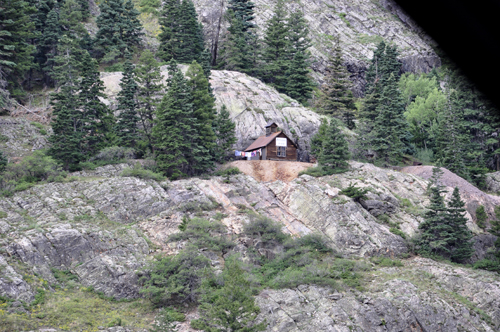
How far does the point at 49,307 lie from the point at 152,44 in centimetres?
6311

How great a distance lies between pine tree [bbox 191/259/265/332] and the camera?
26.9 m

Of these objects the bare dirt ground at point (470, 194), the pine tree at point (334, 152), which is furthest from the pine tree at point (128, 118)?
the bare dirt ground at point (470, 194)

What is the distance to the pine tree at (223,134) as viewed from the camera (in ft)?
177

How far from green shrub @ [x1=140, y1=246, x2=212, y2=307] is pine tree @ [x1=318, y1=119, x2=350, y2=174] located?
21.2 m

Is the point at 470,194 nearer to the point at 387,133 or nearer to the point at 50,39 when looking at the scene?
the point at 387,133

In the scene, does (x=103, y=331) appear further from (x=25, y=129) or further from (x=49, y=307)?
(x=25, y=129)

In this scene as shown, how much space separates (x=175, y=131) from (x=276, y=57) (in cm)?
3549

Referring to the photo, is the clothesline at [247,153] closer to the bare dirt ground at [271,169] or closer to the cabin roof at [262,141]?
the cabin roof at [262,141]

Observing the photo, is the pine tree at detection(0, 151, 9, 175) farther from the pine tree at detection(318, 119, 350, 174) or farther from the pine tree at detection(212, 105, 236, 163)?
the pine tree at detection(318, 119, 350, 174)

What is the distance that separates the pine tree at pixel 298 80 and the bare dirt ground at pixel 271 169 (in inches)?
885

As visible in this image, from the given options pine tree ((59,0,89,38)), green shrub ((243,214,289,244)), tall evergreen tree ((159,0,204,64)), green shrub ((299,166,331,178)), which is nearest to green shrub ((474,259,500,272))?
green shrub ((299,166,331,178))

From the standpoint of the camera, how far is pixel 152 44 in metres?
81.2

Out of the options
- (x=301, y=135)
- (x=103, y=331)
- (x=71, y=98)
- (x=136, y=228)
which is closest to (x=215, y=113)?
(x=301, y=135)

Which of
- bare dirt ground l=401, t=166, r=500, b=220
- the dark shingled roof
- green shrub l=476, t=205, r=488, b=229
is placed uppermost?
the dark shingled roof
